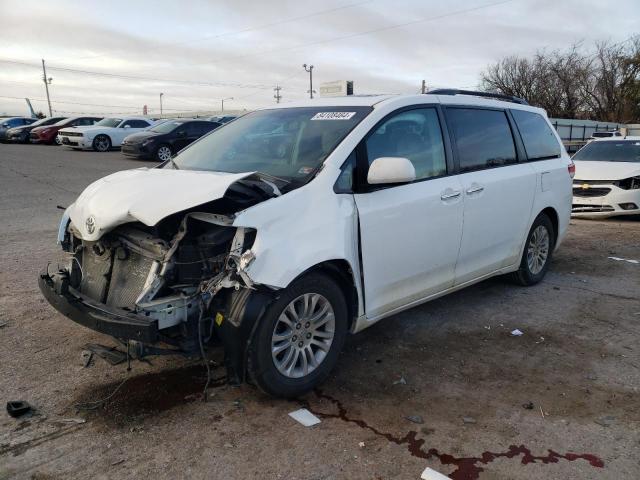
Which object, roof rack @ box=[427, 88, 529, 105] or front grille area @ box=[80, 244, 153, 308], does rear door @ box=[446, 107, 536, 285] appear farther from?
front grille area @ box=[80, 244, 153, 308]

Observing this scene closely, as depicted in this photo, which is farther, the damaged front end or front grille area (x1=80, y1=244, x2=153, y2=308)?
front grille area (x1=80, y1=244, x2=153, y2=308)

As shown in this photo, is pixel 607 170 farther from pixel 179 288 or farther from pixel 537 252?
pixel 179 288

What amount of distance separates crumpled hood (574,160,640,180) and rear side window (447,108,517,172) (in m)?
5.72

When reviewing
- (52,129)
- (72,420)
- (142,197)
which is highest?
(52,129)

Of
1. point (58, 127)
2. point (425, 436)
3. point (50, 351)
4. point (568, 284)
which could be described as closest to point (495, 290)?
point (568, 284)

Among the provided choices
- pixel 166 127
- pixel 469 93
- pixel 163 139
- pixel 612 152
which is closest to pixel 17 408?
pixel 469 93

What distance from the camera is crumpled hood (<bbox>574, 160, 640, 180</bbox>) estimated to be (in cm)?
988

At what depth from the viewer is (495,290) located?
5773 mm

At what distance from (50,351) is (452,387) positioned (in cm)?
291

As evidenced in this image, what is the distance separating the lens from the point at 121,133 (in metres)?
25.3

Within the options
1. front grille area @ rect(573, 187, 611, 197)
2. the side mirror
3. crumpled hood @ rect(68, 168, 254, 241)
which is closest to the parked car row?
front grille area @ rect(573, 187, 611, 197)

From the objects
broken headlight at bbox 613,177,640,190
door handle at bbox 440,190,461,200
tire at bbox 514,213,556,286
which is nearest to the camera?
door handle at bbox 440,190,461,200

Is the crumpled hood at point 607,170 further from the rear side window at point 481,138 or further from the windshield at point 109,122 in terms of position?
the windshield at point 109,122

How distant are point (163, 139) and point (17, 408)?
687 inches
